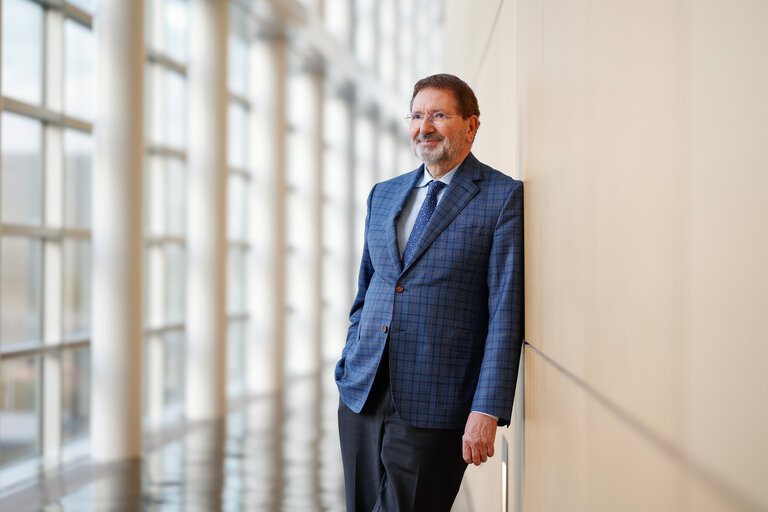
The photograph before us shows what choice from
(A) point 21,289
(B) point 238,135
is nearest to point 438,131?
(A) point 21,289

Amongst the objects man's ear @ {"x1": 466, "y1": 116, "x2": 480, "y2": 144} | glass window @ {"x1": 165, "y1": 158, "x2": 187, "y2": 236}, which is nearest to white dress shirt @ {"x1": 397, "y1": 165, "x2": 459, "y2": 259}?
man's ear @ {"x1": 466, "y1": 116, "x2": 480, "y2": 144}

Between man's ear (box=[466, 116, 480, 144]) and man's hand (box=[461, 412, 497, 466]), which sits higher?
man's ear (box=[466, 116, 480, 144])

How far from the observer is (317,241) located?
615 inches

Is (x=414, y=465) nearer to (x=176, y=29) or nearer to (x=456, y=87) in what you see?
(x=456, y=87)

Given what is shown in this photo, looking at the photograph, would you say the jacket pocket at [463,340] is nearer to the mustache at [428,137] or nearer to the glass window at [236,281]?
the mustache at [428,137]

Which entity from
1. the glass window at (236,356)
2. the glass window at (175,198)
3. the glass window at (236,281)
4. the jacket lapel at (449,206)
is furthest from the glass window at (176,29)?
the jacket lapel at (449,206)

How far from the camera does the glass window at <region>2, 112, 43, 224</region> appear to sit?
6945 millimetres

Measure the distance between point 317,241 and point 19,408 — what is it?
899cm

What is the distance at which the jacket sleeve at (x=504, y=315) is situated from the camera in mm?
2166

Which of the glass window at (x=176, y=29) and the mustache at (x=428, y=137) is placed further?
the glass window at (x=176, y=29)

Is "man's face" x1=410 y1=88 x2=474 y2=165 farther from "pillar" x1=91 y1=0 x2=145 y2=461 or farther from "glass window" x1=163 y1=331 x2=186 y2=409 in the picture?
"glass window" x1=163 y1=331 x2=186 y2=409

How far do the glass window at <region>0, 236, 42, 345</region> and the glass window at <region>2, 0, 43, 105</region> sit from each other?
133 centimetres

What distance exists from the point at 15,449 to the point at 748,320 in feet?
23.8

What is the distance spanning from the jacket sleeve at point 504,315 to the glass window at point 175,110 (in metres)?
8.48
